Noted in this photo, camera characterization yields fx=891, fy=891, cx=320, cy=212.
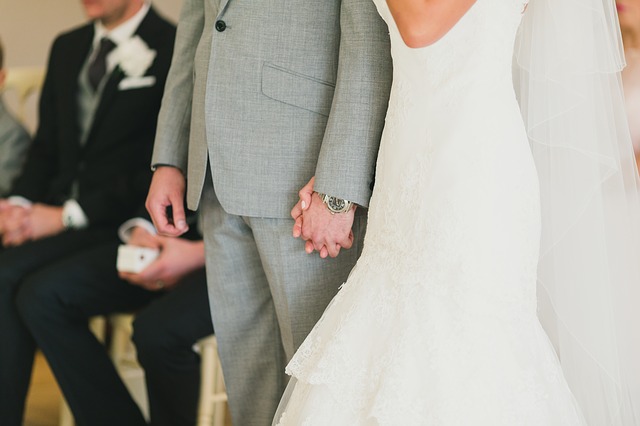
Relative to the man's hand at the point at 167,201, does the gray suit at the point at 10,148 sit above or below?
above

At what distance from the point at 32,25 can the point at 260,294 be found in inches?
115

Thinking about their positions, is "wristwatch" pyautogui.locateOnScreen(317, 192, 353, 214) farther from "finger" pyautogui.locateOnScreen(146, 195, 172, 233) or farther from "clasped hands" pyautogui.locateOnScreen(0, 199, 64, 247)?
"clasped hands" pyautogui.locateOnScreen(0, 199, 64, 247)

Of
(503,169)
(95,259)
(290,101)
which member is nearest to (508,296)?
(503,169)

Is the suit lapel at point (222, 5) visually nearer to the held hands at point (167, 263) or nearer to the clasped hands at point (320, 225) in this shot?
the clasped hands at point (320, 225)

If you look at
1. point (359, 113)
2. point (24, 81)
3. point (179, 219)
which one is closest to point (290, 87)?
point (359, 113)

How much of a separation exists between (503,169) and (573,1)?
355 millimetres

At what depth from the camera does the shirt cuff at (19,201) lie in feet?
9.33

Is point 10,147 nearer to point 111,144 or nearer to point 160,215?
point 111,144

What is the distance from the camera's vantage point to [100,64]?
288cm

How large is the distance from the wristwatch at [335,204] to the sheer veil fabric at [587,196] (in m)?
0.35

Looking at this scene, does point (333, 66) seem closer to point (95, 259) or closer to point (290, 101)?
point (290, 101)

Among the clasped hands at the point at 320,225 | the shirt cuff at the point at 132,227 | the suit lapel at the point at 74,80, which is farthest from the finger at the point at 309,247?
the suit lapel at the point at 74,80

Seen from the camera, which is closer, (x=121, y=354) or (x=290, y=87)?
(x=290, y=87)

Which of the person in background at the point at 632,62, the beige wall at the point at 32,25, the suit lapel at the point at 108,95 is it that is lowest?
the person in background at the point at 632,62
